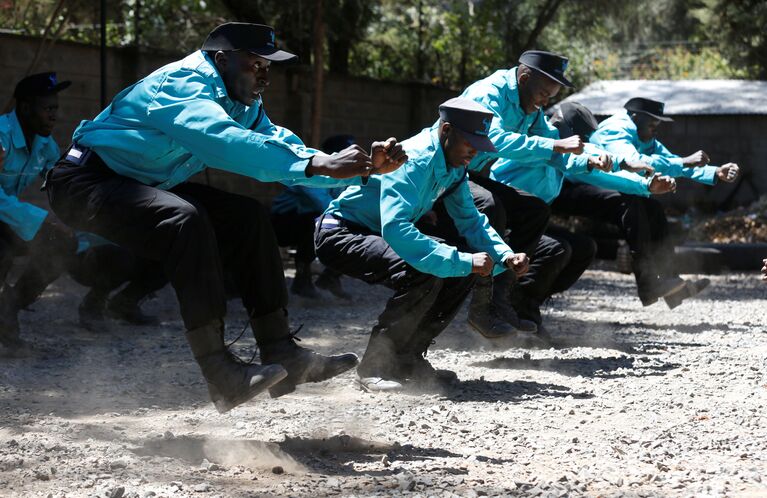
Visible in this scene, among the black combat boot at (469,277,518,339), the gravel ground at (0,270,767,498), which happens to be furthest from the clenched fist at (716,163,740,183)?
the black combat boot at (469,277,518,339)

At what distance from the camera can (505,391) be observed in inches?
228

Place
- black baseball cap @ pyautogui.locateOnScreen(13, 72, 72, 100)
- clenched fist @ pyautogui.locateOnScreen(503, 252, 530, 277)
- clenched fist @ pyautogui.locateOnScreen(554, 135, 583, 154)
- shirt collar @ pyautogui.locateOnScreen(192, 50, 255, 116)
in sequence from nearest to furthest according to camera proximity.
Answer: shirt collar @ pyautogui.locateOnScreen(192, 50, 255, 116) → clenched fist @ pyautogui.locateOnScreen(503, 252, 530, 277) → clenched fist @ pyautogui.locateOnScreen(554, 135, 583, 154) → black baseball cap @ pyautogui.locateOnScreen(13, 72, 72, 100)

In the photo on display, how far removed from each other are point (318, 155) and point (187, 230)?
0.59 m

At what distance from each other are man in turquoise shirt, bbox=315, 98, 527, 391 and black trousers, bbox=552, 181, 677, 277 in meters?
2.55

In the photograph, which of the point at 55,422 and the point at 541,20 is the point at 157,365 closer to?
the point at 55,422

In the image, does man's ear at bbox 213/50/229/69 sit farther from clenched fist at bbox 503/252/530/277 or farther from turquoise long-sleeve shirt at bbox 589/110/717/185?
turquoise long-sleeve shirt at bbox 589/110/717/185

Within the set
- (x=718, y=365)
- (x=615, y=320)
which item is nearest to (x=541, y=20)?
(x=615, y=320)

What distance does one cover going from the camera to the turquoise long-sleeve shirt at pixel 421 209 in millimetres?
5266

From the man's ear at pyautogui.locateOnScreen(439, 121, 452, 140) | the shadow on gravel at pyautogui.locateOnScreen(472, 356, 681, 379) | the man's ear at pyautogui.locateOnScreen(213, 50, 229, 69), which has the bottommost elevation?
the shadow on gravel at pyautogui.locateOnScreen(472, 356, 681, 379)

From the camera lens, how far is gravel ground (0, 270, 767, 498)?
3959 millimetres

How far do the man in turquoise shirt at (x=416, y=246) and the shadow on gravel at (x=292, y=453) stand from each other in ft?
3.54

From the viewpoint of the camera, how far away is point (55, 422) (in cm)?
484

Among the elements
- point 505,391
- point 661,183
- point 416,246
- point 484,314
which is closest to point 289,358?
point 416,246

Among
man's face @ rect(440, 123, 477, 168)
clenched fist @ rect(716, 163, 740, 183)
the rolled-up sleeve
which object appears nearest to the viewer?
the rolled-up sleeve
